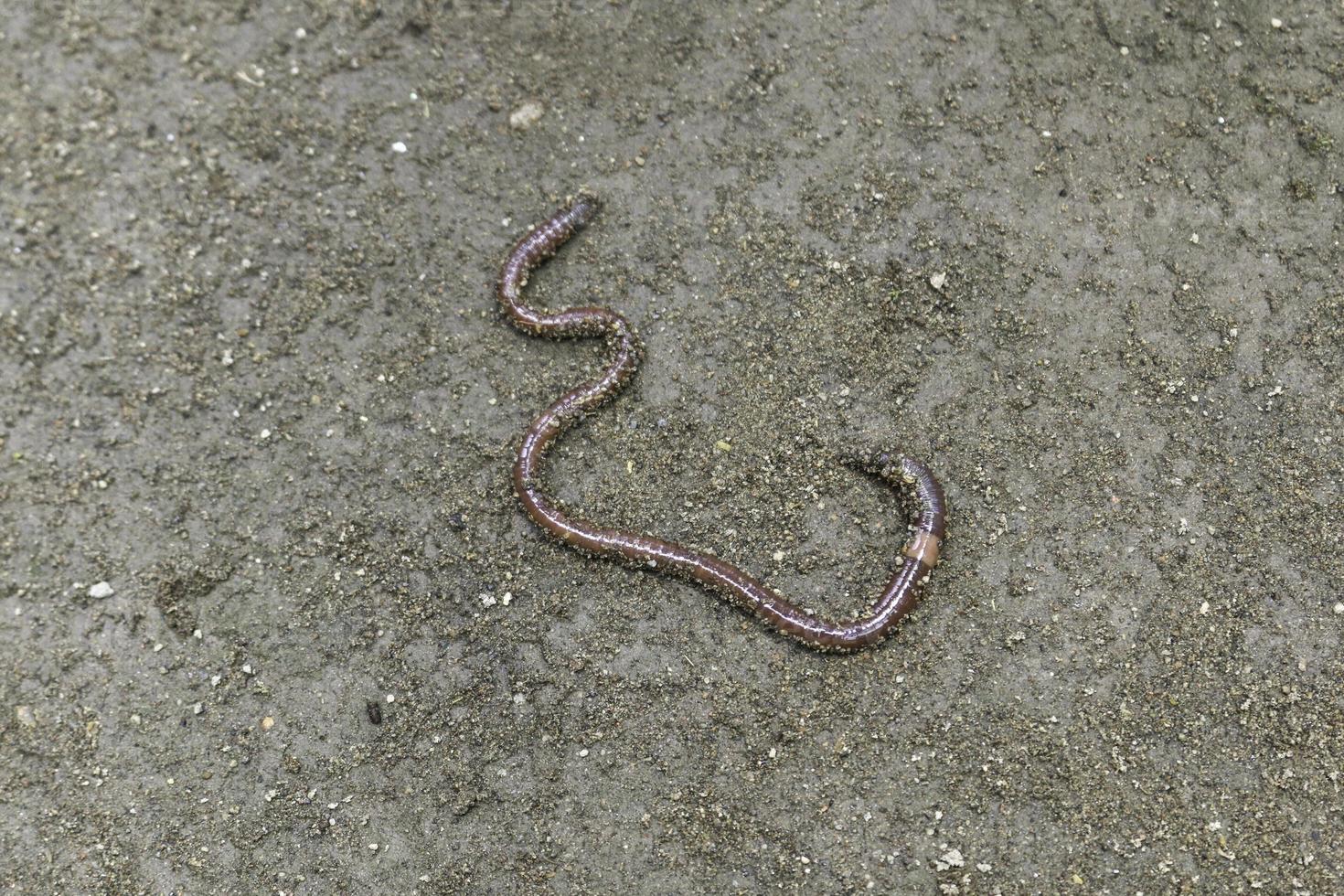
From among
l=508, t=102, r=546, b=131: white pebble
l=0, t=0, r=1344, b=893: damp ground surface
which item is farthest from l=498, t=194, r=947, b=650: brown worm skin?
l=508, t=102, r=546, b=131: white pebble

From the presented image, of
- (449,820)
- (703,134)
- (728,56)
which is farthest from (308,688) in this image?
(728,56)

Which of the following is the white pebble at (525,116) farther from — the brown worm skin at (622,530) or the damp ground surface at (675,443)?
the brown worm skin at (622,530)

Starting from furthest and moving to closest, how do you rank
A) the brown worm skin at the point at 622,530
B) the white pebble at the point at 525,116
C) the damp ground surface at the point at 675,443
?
the white pebble at the point at 525,116 < the brown worm skin at the point at 622,530 < the damp ground surface at the point at 675,443

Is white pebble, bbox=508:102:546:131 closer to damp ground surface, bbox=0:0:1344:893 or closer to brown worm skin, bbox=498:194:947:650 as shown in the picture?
damp ground surface, bbox=0:0:1344:893

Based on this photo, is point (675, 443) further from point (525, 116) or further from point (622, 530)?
point (525, 116)

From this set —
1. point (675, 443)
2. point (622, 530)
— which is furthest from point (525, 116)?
point (622, 530)

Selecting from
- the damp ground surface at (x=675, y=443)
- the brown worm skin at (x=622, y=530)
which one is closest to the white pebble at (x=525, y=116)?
the damp ground surface at (x=675, y=443)
